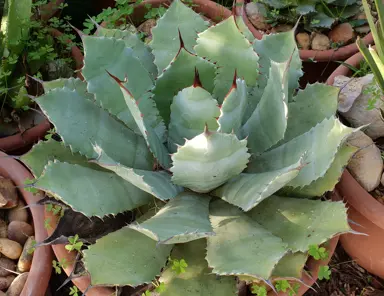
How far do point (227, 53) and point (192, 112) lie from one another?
0.20 m

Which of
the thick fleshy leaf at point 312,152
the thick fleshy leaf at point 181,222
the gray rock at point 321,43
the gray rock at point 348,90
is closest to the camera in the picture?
the thick fleshy leaf at point 181,222

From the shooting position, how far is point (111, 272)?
906 millimetres

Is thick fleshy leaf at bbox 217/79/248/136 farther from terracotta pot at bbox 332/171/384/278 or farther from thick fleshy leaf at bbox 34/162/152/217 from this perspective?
terracotta pot at bbox 332/171/384/278

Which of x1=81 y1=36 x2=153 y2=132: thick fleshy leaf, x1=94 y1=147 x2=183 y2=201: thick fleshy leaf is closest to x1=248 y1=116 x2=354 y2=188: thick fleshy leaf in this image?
x1=94 y1=147 x2=183 y2=201: thick fleshy leaf

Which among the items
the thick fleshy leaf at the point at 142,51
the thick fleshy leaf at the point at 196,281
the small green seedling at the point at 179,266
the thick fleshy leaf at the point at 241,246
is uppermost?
the thick fleshy leaf at the point at 142,51

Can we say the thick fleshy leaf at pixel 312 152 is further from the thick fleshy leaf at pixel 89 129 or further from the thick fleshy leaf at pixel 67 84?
the thick fleshy leaf at pixel 67 84

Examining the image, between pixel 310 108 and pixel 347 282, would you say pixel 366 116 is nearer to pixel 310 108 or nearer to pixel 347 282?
pixel 310 108

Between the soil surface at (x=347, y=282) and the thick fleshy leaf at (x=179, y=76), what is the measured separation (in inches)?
27.3

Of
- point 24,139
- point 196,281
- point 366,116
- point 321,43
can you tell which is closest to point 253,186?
point 196,281

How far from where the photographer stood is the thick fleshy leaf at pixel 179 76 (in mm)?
1019

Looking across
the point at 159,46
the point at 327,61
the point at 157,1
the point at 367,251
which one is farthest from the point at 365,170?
the point at 157,1

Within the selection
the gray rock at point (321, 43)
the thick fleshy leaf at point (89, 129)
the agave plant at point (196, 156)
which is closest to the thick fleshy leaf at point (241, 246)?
the agave plant at point (196, 156)

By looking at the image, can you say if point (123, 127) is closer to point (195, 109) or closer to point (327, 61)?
point (195, 109)

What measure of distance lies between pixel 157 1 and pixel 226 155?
978 millimetres
